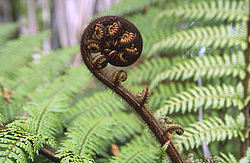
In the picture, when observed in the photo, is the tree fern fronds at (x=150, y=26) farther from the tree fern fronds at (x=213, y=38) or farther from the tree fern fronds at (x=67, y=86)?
the tree fern fronds at (x=67, y=86)

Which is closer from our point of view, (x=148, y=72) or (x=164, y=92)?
(x=164, y=92)

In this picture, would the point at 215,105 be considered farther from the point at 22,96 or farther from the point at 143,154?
the point at 22,96

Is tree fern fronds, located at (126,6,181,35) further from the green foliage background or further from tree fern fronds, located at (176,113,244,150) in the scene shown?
tree fern fronds, located at (176,113,244,150)

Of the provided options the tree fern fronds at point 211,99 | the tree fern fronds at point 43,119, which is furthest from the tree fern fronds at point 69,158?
the tree fern fronds at point 211,99

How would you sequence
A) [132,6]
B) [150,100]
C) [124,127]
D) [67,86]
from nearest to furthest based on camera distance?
[124,127]
[150,100]
[67,86]
[132,6]

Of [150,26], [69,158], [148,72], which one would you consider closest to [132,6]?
[150,26]

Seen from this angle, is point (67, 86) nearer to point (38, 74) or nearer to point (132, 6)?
point (38, 74)

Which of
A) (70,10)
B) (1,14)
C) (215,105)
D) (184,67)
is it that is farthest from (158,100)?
(1,14)
